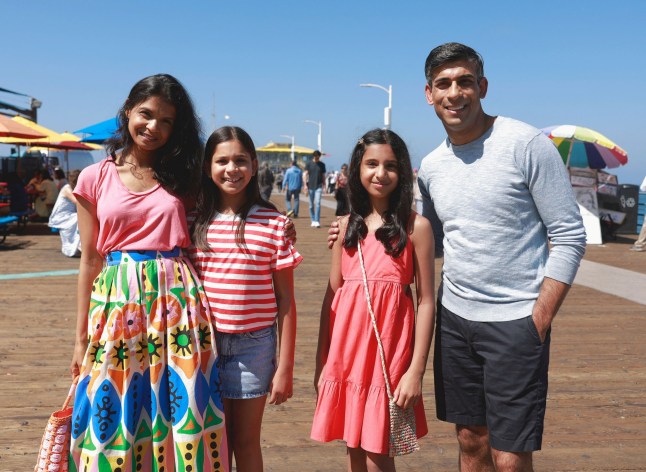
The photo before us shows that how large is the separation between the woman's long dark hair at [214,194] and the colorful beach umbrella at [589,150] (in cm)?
1212

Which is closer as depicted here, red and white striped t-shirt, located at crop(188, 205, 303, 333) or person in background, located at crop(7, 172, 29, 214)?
red and white striped t-shirt, located at crop(188, 205, 303, 333)

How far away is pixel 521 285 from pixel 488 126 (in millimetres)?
599

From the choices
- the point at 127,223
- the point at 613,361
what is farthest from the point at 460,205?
the point at 613,361

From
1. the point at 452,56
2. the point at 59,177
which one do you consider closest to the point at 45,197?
the point at 59,177

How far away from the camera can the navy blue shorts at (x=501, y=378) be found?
7.40ft

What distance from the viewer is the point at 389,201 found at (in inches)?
98.7

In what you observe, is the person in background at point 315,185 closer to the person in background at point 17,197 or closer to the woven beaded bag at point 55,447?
the person in background at point 17,197

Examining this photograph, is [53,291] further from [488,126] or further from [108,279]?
[488,126]

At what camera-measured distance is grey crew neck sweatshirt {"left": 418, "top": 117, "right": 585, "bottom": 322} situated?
221 centimetres

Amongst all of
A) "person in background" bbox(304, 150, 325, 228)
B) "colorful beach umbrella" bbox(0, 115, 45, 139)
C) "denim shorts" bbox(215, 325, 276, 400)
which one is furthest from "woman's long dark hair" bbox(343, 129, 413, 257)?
"person in background" bbox(304, 150, 325, 228)

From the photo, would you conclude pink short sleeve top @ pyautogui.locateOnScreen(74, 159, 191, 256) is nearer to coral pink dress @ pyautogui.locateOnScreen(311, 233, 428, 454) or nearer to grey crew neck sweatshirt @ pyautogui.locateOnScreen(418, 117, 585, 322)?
coral pink dress @ pyautogui.locateOnScreen(311, 233, 428, 454)

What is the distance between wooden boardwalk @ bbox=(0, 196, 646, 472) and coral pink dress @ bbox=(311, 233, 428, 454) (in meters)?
0.97

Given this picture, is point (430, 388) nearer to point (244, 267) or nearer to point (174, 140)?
point (244, 267)

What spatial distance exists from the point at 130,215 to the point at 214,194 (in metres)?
0.35
